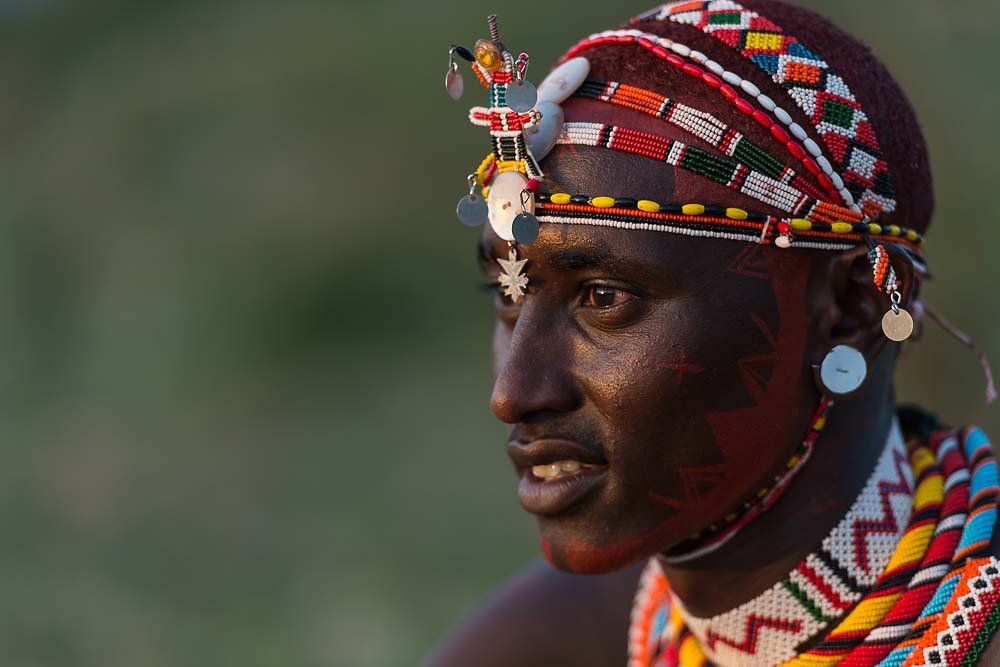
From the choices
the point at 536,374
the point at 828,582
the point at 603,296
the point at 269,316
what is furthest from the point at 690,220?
the point at 269,316

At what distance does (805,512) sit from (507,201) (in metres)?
0.95

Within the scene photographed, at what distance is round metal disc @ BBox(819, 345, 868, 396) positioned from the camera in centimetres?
265

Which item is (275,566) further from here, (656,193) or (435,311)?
(656,193)

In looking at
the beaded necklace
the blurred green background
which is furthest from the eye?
the blurred green background

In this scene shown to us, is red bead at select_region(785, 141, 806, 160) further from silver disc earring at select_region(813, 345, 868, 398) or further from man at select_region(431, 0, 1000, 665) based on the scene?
silver disc earring at select_region(813, 345, 868, 398)

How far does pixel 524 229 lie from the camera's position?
2586mm

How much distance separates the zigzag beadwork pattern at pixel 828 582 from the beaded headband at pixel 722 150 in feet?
1.41

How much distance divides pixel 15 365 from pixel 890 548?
28.3 feet

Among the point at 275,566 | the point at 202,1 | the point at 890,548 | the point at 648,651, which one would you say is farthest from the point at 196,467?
the point at 890,548

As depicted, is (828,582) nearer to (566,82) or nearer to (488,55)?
(566,82)

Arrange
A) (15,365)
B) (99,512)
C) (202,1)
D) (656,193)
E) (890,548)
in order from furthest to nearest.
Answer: (202,1)
(15,365)
(99,512)
(890,548)
(656,193)

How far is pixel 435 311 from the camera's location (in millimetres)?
10023

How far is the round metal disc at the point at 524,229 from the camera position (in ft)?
8.48

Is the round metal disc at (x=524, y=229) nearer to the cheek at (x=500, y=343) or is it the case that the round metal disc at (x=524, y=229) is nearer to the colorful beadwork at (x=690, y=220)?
the colorful beadwork at (x=690, y=220)
